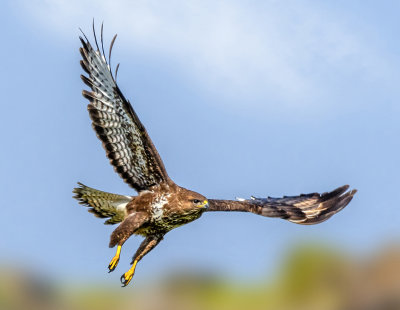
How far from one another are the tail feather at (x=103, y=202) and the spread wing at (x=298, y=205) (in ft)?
4.00

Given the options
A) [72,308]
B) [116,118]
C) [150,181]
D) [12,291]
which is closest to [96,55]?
[116,118]

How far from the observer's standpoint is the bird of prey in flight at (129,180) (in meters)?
11.8

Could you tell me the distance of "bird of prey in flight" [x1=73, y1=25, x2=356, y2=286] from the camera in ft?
38.6

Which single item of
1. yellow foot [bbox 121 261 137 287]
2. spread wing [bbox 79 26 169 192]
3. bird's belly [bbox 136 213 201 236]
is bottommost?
yellow foot [bbox 121 261 137 287]

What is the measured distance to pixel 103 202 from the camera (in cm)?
1220

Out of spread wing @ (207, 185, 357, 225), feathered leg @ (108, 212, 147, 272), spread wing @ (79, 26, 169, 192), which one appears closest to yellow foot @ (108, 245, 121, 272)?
feathered leg @ (108, 212, 147, 272)

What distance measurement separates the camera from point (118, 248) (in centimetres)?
1155

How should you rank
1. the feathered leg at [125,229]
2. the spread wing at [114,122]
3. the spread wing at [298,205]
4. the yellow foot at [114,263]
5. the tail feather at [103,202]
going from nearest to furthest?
1. the yellow foot at [114,263]
2. the feathered leg at [125,229]
3. the spread wing at [114,122]
4. the tail feather at [103,202]
5. the spread wing at [298,205]

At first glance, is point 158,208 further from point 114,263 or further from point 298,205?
point 298,205

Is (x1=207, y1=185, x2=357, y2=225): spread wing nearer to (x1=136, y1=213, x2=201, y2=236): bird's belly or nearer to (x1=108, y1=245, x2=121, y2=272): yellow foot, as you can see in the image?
(x1=136, y1=213, x2=201, y2=236): bird's belly

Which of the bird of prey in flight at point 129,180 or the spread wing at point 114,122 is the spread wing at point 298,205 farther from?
the spread wing at point 114,122

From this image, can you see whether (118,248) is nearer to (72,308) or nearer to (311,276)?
(72,308)

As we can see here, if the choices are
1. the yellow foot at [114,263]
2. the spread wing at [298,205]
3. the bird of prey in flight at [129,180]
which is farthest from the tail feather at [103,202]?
the spread wing at [298,205]

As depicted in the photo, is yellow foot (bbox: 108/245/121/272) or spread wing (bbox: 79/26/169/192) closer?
yellow foot (bbox: 108/245/121/272)
